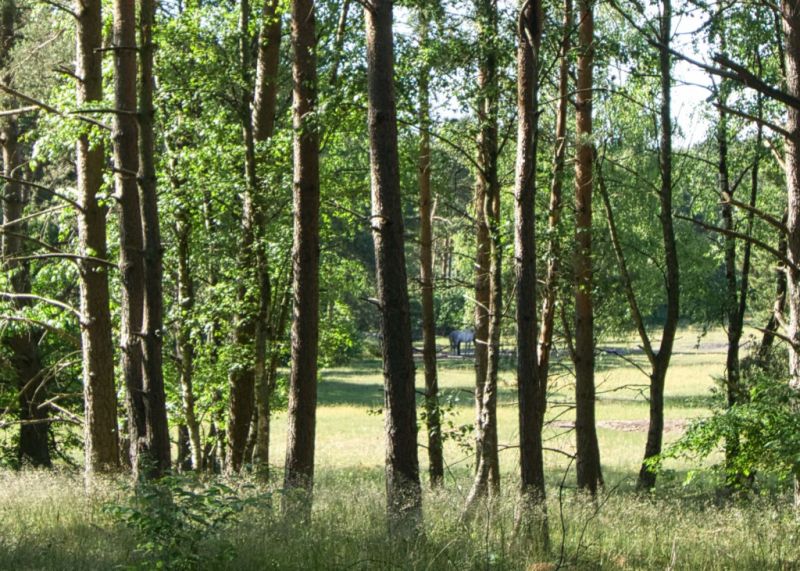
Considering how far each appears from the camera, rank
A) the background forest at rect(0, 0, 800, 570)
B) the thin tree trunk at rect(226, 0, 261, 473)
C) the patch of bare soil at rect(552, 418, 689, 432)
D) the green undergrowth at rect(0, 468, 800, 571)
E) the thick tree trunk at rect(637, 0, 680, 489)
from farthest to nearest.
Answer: the patch of bare soil at rect(552, 418, 689, 432) → the thick tree trunk at rect(637, 0, 680, 489) → the thin tree trunk at rect(226, 0, 261, 473) → the background forest at rect(0, 0, 800, 570) → the green undergrowth at rect(0, 468, 800, 571)

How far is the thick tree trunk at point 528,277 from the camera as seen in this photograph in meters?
8.55

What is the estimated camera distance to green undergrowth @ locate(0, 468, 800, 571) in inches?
254

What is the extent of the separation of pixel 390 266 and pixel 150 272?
8.69 ft

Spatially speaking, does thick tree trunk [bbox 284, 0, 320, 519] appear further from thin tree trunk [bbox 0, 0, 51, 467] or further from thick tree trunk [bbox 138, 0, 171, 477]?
thin tree trunk [bbox 0, 0, 51, 467]

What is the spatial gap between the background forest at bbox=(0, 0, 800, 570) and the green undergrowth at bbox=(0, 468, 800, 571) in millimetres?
43

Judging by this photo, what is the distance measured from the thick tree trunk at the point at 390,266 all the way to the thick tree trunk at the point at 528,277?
1142 mm

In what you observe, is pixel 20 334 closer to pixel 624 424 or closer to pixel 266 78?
pixel 266 78

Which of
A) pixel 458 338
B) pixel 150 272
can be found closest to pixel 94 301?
pixel 150 272

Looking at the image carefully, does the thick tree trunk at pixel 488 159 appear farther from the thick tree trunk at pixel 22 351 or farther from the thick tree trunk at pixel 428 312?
the thick tree trunk at pixel 22 351

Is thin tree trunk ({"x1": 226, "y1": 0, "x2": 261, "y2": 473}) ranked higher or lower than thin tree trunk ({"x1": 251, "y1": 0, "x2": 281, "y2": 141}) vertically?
lower

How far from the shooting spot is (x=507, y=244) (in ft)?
41.4

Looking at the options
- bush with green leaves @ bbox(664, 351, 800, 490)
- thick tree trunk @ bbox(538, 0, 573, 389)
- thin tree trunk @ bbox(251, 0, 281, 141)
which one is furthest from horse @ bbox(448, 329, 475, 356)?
bush with green leaves @ bbox(664, 351, 800, 490)

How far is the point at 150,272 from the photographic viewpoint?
919 centimetres

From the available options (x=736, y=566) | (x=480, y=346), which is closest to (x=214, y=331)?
(x=480, y=346)
